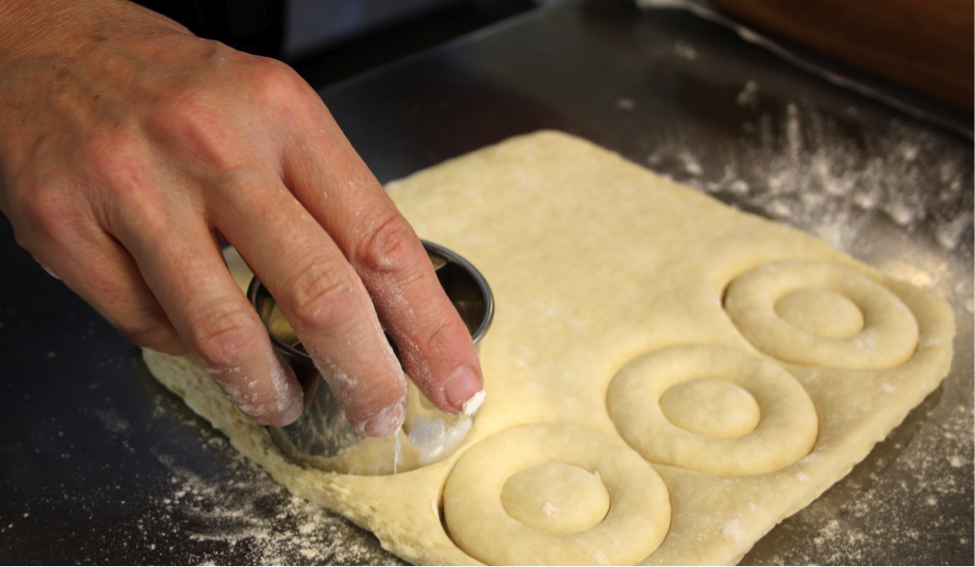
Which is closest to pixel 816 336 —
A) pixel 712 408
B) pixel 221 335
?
pixel 712 408

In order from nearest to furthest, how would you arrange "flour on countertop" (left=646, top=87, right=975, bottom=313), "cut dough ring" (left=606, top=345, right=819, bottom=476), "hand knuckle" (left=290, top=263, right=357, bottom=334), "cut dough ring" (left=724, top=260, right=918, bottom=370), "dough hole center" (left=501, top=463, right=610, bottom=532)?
"hand knuckle" (left=290, top=263, right=357, bottom=334)
"dough hole center" (left=501, top=463, right=610, bottom=532)
"cut dough ring" (left=606, top=345, right=819, bottom=476)
"cut dough ring" (left=724, top=260, right=918, bottom=370)
"flour on countertop" (left=646, top=87, right=975, bottom=313)

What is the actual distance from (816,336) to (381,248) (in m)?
0.98

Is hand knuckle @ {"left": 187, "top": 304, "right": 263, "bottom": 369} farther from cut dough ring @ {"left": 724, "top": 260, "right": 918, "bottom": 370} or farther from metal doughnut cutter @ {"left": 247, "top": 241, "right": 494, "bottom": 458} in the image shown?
cut dough ring @ {"left": 724, "top": 260, "right": 918, "bottom": 370}

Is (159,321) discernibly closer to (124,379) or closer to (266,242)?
(266,242)

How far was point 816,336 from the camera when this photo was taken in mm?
1694

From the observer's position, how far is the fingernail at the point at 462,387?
1240 millimetres

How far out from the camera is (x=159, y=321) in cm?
126

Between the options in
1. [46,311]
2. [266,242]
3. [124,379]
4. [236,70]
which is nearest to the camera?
[266,242]

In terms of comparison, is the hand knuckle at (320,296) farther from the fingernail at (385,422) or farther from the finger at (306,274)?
the fingernail at (385,422)

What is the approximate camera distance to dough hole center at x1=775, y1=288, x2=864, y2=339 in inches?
68.2

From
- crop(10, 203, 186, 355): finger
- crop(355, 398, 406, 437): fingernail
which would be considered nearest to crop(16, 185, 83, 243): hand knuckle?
crop(10, 203, 186, 355): finger

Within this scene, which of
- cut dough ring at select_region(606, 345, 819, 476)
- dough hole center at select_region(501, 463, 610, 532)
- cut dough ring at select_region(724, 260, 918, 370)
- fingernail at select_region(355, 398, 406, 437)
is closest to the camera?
fingernail at select_region(355, 398, 406, 437)

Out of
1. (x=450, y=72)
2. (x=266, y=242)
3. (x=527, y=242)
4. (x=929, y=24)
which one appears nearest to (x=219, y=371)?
(x=266, y=242)

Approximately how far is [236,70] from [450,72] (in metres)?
1.74
